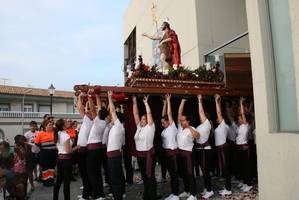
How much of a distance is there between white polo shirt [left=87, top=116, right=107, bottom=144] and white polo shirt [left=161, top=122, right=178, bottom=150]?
1247mm

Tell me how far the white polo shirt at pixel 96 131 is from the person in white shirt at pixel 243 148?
2812 millimetres

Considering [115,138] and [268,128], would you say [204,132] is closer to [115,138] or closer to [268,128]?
[268,128]

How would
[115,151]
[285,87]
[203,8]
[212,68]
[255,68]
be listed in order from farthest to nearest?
[203,8], [212,68], [115,151], [255,68], [285,87]

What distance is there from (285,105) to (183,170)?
243 centimetres

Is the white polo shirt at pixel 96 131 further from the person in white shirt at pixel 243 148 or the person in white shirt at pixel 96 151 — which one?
the person in white shirt at pixel 243 148

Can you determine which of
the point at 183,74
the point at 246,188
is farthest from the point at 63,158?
the point at 246,188

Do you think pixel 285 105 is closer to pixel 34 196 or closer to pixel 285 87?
pixel 285 87

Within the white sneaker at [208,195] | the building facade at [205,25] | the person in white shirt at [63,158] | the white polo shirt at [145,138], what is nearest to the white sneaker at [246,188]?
the white sneaker at [208,195]

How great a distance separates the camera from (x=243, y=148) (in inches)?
280

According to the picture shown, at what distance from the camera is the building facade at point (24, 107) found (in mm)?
30172

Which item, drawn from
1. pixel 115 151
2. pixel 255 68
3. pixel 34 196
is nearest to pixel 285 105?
pixel 255 68

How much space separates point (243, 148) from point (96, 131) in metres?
3.00

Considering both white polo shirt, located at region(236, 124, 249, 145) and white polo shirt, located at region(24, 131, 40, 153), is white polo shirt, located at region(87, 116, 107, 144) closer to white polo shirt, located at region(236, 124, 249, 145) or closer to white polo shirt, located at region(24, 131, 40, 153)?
white polo shirt, located at region(236, 124, 249, 145)

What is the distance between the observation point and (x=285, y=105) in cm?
533
